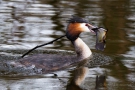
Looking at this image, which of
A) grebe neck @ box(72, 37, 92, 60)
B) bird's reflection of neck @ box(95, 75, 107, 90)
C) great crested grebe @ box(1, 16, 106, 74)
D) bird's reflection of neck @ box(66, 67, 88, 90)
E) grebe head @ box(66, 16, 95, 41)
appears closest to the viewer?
bird's reflection of neck @ box(95, 75, 107, 90)

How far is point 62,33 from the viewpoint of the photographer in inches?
448

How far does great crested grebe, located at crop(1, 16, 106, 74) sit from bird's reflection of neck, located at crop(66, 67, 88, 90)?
0.26 m

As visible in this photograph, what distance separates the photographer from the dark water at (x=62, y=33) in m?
7.86

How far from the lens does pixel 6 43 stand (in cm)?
1045

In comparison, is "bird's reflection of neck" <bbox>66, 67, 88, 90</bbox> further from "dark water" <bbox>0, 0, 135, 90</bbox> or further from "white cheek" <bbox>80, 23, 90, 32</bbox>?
"white cheek" <bbox>80, 23, 90, 32</bbox>

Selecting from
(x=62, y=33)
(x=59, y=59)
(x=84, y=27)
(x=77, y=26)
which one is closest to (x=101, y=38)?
(x=84, y=27)

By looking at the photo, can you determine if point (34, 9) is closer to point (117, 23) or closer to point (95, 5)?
point (95, 5)

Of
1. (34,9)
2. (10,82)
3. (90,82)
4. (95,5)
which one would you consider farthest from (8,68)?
(95,5)

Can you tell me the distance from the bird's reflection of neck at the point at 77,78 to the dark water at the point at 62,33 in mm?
87

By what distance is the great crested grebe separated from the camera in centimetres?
854

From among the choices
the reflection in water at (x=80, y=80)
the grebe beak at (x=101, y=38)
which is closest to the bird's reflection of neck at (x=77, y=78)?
the reflection in water at (x=80, y=80)

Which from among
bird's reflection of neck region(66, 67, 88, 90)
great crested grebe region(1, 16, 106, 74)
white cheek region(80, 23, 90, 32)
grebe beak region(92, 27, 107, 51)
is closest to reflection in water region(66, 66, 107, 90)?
bird's reflection of neck region(66, 67, 88, 90)

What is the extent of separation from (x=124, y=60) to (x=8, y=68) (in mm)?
Result: 1981

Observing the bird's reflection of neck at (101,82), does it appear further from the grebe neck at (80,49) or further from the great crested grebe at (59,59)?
the grebe neck at (80,49)
